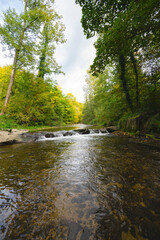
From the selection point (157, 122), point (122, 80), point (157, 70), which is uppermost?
point (122, 80)

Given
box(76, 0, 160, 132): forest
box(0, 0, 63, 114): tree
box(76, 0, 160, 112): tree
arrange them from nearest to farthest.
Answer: box(76, 0, 160, 112): tree
box(76, 0, 160, 132): forest
box(0, 0, 63, 114): tree

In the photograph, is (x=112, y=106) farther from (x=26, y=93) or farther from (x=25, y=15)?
(x=25, y=15)

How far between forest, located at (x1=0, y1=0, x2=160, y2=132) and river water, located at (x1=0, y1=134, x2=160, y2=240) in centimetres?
506

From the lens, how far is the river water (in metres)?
1.05

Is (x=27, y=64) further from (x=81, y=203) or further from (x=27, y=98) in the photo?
(x=81, y=203)

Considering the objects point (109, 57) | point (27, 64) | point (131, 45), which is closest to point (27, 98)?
point (27, 64)

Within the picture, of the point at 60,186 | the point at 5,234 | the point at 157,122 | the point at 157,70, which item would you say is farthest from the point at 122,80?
the point at 5,234

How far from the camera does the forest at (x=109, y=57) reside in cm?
389

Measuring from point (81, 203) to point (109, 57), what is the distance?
292 inches

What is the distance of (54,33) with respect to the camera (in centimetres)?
1420

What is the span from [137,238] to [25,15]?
54.5 ft

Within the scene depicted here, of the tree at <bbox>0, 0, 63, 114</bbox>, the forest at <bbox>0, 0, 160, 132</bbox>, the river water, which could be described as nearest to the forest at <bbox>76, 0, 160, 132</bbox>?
the forest at <bbox>0, 0, 160, 132</bbox>

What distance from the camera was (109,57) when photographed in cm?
614

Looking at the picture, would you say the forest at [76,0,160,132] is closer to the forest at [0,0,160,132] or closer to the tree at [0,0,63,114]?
the forest at [0,0,160,132]
